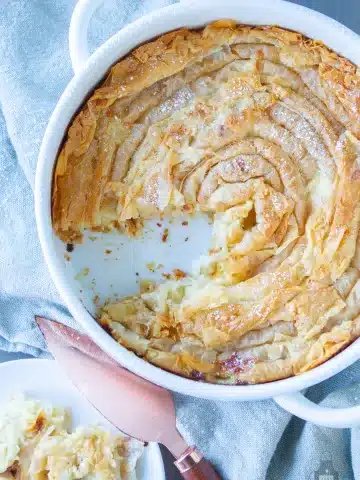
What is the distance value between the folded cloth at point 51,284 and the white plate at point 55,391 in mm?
69

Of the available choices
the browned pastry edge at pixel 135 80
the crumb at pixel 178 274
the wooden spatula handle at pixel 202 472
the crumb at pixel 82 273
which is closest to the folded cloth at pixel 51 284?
the wooden spatula handle at pixel 202 472

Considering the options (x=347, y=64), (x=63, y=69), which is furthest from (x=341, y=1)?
(x=63, y=69)

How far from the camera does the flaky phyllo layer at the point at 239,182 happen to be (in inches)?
70.7

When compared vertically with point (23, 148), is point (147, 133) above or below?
below

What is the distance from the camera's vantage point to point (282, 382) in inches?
68.4

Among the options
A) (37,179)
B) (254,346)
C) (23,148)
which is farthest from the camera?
(23,148)

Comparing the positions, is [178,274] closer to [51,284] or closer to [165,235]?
[165,235]

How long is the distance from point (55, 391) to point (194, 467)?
0.47 meters

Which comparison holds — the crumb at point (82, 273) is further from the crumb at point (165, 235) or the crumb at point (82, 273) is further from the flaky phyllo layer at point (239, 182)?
the crumb at point (165, 235)

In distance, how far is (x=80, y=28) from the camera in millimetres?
1705

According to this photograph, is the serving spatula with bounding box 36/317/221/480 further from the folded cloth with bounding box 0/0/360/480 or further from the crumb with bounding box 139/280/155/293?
the crumb with bounding box 139/280/155/293

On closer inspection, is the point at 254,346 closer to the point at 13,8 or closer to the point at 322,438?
the point at 322,438

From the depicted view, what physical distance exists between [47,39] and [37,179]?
23.3 inches

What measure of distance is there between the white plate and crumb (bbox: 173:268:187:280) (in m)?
0.46
